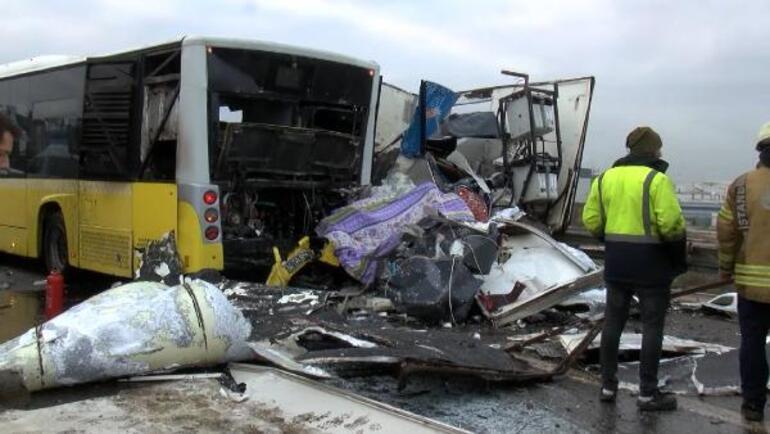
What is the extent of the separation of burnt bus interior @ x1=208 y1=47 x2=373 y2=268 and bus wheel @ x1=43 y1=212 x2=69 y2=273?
127 inches

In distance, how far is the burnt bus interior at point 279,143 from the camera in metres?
8.09

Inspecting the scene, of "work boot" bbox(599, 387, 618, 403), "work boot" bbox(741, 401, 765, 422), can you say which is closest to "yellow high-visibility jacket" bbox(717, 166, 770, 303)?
"work boot" bbox(741, 401, 765, 422)

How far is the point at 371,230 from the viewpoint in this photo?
8641 mm

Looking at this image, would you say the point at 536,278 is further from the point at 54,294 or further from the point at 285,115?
the point at 54,294

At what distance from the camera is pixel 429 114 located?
11594mm

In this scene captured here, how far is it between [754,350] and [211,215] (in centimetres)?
528

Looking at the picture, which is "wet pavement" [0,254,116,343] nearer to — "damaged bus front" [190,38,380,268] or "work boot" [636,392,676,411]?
"damaged bus front" [190,38,380,268]

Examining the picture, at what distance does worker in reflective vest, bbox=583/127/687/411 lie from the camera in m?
4.71

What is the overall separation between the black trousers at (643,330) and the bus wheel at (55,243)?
7764 mm

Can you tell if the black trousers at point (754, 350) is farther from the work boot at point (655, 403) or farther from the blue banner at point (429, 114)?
the blue banner at point (429, 114)

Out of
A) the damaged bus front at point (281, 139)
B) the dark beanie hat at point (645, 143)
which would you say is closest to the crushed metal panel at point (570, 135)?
the damaged bus front at point (281, 139)

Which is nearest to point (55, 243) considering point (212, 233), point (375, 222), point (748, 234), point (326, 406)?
point (212, 233)

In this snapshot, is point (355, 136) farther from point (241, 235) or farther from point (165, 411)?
point (165, 411)

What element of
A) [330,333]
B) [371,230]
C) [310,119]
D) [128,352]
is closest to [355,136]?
[310,119]
